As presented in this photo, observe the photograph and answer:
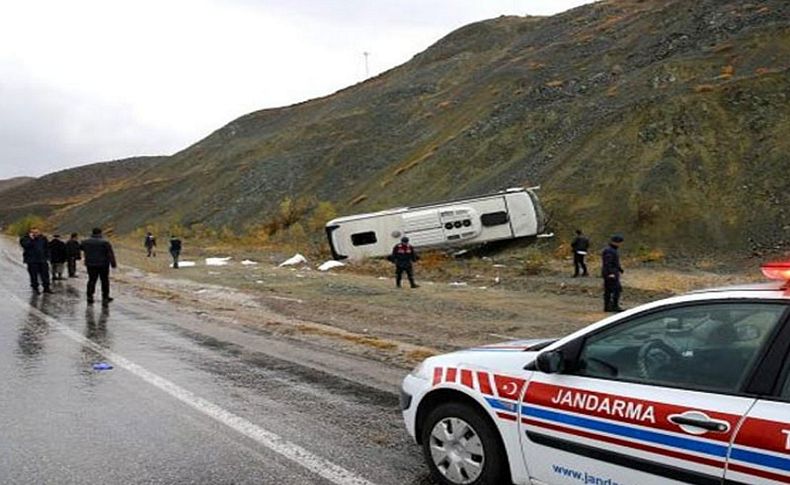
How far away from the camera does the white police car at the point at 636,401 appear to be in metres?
3.57

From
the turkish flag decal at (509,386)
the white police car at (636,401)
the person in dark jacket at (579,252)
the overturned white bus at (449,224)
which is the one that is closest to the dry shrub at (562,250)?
the overturned white bus at (449,224)

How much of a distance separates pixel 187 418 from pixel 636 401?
4.08 metres

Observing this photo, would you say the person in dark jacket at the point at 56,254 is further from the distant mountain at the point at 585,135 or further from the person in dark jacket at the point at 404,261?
the distant mountain at the point at 585,135

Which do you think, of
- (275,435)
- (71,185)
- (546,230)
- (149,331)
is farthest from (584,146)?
(71,185)

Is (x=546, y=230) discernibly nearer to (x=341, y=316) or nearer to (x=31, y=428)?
(x=341, y=316)

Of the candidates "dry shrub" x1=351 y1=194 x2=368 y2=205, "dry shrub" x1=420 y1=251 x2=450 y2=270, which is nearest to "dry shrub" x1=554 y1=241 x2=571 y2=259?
"dry shrub" x1=420 y1=251 x2=450 y2=270

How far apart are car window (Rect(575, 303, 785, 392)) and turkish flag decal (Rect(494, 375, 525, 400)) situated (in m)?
0.38

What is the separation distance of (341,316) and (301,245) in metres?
27.2

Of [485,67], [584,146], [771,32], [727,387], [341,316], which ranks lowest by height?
[341,316]

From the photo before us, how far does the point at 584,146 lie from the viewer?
3553 centimetres

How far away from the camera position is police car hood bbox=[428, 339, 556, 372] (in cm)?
468

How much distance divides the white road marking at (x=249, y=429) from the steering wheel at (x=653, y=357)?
1.95m

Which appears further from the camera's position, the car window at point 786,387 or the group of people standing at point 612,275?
the group of people standing at point 612,275

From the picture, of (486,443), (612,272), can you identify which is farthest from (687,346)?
(612,272)
